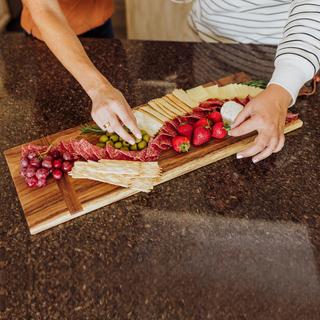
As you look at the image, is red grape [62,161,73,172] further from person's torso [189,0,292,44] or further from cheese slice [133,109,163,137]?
person's torso [189,0,292,44]

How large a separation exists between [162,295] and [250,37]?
3.69ft

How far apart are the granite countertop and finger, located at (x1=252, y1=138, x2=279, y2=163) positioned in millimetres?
31

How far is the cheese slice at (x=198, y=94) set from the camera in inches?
50.0

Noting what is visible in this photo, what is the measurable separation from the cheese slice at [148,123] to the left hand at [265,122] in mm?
224

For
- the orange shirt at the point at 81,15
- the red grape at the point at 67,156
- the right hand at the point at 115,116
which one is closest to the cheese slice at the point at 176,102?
the right hand at the point at 115,116

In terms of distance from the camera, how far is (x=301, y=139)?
1190 mm

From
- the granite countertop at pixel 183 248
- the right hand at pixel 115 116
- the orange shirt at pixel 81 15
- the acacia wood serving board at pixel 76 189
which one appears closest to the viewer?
the granite countertop at pixel 183 248

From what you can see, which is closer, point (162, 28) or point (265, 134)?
point (265, 134)

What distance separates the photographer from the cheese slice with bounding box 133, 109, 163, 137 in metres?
1.15

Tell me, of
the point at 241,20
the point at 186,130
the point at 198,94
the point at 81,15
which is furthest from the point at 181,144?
the point at 81,15

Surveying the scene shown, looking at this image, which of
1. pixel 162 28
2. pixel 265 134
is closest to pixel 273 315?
pixel 265 134

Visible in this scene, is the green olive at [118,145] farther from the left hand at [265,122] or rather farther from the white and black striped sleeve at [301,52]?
the white and black striped sleeve at [301,52]

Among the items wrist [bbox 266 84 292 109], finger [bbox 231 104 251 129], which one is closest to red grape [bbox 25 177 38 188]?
finger [bbox 231 104 251 129]

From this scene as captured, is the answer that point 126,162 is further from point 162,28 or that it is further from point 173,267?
point 162,28
